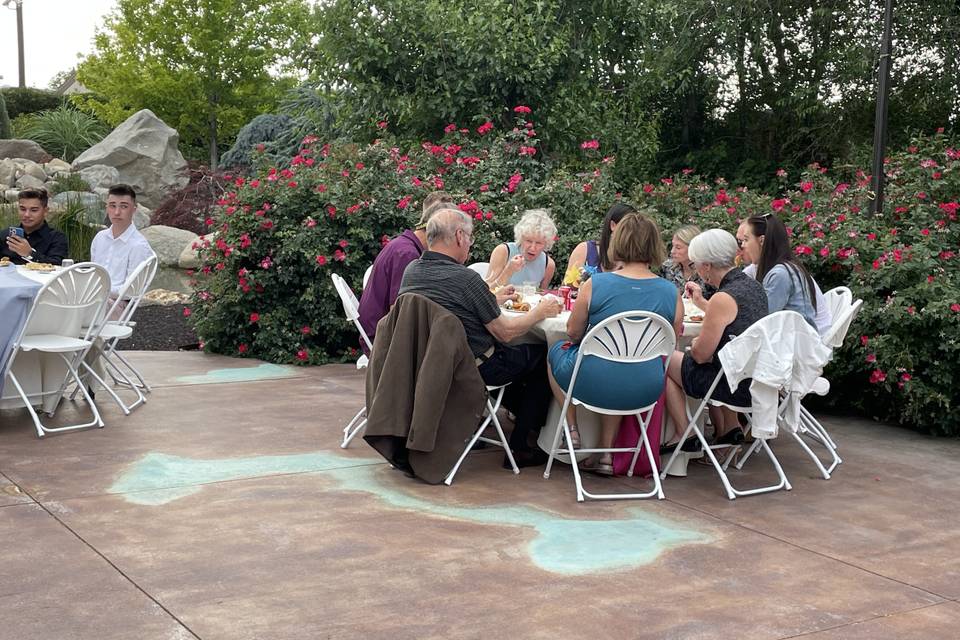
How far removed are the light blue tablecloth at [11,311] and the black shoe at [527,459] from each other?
286cm

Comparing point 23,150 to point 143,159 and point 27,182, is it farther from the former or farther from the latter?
point 27,182

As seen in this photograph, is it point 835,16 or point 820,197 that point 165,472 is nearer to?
point 820,197

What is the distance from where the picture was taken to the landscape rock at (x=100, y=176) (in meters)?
19.8

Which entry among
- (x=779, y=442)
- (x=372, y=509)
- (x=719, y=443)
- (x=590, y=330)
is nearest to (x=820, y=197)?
(x=779, y=442)

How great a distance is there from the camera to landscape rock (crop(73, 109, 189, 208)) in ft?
69.4

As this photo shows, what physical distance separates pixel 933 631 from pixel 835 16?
11.9 metres

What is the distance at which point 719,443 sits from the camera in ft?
18.8

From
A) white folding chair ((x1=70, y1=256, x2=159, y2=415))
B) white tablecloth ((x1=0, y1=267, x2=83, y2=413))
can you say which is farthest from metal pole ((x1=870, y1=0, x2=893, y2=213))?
white tablecloth ((x1=0, y1=267, x2=83, y2=413))

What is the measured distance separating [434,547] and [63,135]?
22.5 metres

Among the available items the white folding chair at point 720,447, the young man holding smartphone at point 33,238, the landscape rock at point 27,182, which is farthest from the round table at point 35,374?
the landscape rock at point 27,182

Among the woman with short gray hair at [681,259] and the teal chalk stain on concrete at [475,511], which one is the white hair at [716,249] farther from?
the teal chalk stain on concrete at [475,511]

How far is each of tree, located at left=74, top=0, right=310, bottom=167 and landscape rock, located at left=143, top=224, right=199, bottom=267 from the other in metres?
12.7

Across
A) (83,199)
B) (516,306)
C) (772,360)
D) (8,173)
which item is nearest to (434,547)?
(772,360)

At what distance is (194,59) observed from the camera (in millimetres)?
27609
